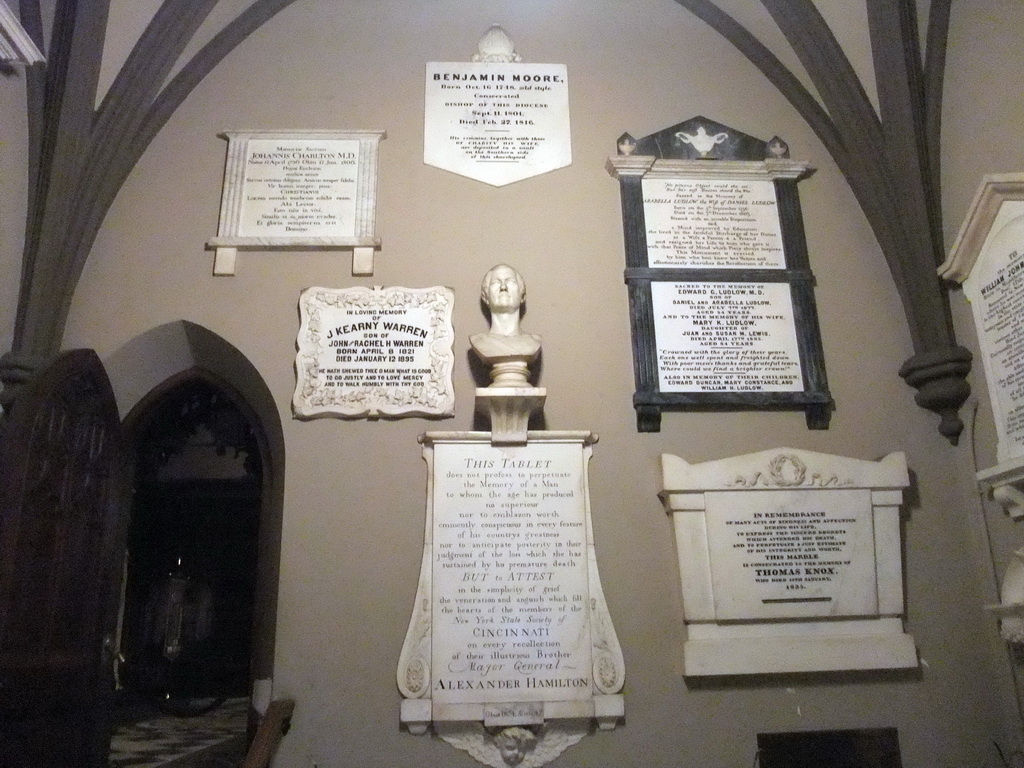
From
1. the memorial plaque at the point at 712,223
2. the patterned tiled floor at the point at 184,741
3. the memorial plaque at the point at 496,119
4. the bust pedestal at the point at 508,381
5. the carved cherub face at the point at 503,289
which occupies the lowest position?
the patterned tiled floor at the point at 184,741

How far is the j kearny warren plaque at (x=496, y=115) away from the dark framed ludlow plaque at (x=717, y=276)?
0.44m

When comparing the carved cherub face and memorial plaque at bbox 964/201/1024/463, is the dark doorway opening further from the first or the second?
memorial plaque at bbox 964/201/1024/463

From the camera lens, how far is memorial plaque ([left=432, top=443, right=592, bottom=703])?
354cm

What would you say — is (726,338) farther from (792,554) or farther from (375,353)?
(375,353)

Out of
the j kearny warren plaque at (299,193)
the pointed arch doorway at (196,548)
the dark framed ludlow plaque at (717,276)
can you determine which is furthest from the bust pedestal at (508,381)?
the pointed arch doorway at (196,548)

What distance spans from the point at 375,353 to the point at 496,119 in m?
1.65

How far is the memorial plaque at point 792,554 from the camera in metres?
3.68

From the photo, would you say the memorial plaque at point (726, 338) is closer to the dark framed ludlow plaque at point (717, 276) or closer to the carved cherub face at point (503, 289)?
the dark framed ludlow plaque at point (717, 276)

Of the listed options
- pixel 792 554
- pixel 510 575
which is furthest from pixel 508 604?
pixel 792 554

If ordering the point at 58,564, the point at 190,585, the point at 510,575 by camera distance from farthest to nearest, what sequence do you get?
the point at 190,585
the point at 510,575
the point at 58,564

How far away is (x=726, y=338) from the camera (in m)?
4.17

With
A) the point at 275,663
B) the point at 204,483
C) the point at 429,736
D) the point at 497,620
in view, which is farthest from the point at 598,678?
the point at 204,483

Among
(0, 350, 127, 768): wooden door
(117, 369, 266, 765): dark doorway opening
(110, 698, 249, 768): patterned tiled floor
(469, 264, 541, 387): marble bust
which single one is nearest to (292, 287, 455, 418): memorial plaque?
(469, 264, 541, 387): marble bust

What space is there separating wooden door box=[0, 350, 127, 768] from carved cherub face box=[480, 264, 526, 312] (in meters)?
1.95
